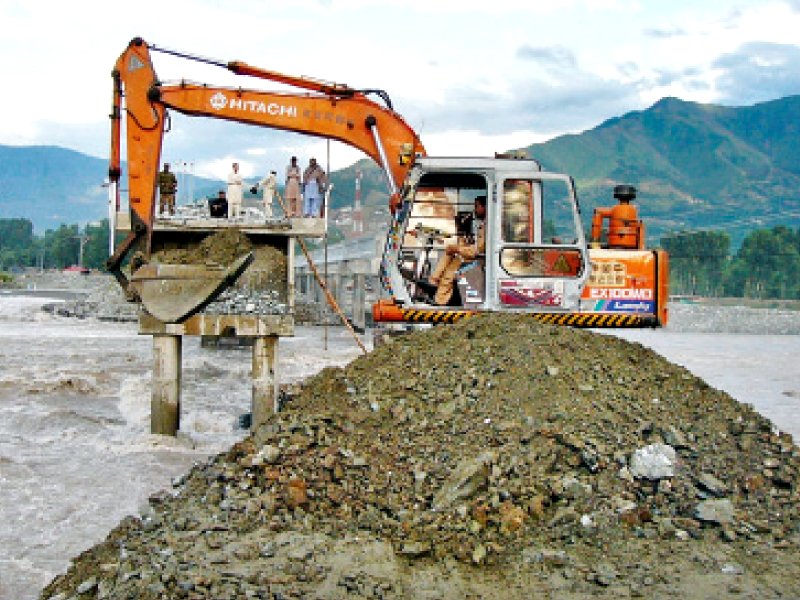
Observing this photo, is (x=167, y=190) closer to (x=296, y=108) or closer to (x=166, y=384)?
(x=166, y=384)

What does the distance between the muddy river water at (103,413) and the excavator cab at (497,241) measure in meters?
4.32

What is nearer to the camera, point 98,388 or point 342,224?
point 98,388

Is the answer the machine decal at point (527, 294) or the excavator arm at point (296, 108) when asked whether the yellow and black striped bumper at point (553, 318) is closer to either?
the machine decal at point (527, 294)

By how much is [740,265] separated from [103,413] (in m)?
120

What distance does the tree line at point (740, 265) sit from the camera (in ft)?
386

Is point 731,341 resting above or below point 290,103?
below

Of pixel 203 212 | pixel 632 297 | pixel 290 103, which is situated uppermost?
pixel 290 103

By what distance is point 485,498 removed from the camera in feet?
21.0

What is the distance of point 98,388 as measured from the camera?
2134cm

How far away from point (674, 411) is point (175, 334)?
29.4ft

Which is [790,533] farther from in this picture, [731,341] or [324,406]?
[731,341]

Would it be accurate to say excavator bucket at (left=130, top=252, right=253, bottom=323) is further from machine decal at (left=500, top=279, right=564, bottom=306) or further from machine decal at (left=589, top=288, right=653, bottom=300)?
machine decal at (left=589, top=288, right=653, bottom=300)

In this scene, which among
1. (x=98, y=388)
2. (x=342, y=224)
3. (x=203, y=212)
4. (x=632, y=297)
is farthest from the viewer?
(x=342, y=224)

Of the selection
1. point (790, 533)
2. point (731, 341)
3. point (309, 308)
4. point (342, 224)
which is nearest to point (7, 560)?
point (790, 533)
